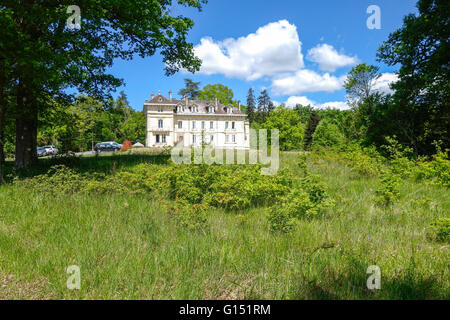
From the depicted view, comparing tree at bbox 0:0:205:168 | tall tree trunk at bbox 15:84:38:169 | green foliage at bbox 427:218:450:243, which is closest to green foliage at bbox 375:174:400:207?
green foliage at bbox 427:218:450:243

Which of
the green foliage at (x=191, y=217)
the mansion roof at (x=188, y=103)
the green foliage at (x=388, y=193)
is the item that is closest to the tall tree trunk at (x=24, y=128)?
the green foliage at (x=191, y=217)

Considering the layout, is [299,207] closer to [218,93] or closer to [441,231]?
[441,231]

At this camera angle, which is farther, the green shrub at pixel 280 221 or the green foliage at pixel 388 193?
the green foliage at pixel 388 193

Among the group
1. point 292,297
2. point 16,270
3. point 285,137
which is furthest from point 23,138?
point 285,137

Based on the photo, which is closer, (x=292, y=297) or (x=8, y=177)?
(x=292, y=297)

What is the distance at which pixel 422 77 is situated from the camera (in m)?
14.3

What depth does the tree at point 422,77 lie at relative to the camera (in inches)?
529

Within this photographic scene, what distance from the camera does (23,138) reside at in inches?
377

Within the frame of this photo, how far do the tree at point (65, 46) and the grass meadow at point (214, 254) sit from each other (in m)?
4.22

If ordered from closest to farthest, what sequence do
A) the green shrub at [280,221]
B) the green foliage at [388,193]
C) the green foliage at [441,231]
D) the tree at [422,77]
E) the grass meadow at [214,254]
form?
the grass meadow at [214,254]
the green foliage at [441,231]
the green shrub at [280,221]
the green foliage at [388,193]
the tree at [422,77]

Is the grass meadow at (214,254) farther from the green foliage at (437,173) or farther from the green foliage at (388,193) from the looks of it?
the green foliage at (437,173)
